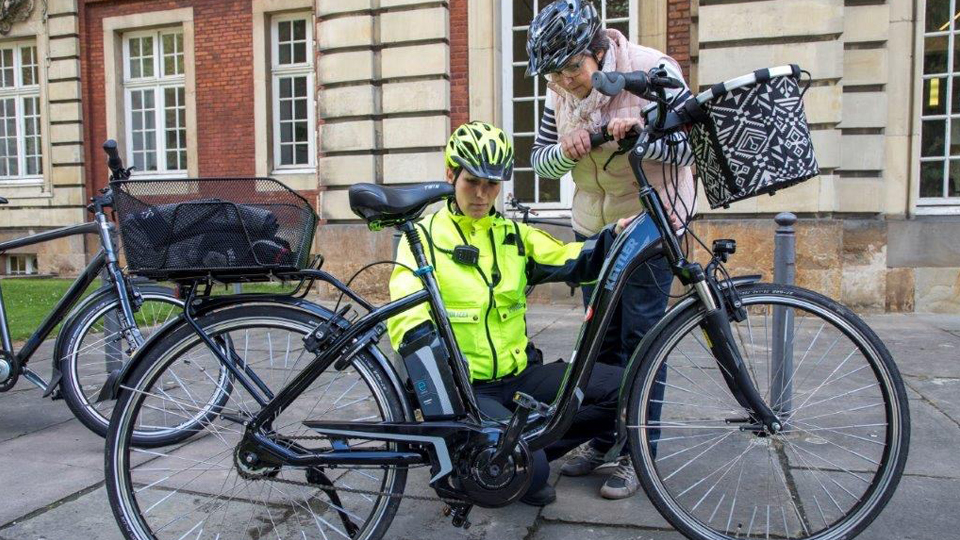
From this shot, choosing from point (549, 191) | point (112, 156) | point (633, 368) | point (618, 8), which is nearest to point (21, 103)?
point (549, 191)

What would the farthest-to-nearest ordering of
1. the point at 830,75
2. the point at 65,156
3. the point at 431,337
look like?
the point at 65,156
the point at 830,75
the point at 431,337

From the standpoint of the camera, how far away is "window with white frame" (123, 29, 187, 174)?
13.2m

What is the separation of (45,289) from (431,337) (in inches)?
423

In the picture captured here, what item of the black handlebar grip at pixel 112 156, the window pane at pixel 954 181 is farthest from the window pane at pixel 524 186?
the black handlebar grip at pixel 112 156

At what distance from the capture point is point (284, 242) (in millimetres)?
2354

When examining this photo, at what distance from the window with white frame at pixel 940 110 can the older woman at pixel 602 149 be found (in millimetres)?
7086

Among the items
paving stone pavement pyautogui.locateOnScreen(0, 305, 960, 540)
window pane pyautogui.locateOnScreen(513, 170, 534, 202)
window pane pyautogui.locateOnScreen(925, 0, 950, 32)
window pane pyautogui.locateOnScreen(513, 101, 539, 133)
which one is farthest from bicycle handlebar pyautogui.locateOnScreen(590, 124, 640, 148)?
window pane pyautogui.locateOnScreen(925, 0, 950, 32)

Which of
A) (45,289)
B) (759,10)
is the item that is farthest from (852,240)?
(45,289)

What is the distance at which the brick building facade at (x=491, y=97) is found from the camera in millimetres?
7789

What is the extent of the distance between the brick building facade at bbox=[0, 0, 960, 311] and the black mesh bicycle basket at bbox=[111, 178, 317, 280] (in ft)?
21.0

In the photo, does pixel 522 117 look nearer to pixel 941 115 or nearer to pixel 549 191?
pixel 549 191

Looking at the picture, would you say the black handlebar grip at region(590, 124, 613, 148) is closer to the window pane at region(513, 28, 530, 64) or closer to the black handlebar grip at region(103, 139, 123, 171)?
the black handlebar grip at region(103, 139, 123, 171)

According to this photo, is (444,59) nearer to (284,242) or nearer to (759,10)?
(759,10)

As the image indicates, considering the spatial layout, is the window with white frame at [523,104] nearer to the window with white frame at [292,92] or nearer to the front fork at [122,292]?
the window with white frame at [292,92]
